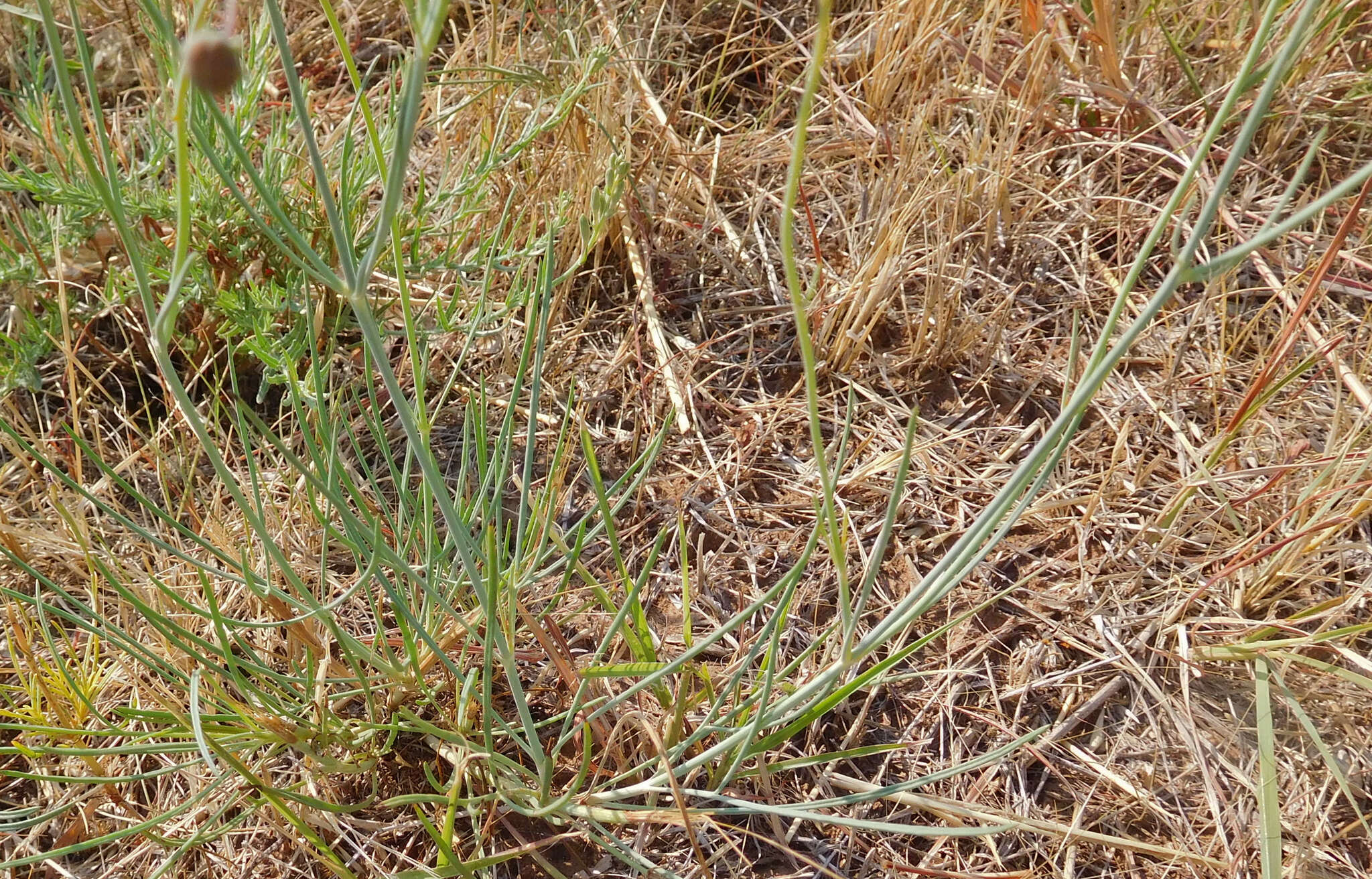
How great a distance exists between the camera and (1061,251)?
1.68 meters

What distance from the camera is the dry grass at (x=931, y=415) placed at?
3.88 feet

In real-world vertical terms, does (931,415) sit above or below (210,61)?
below

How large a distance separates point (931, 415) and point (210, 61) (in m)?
1.19

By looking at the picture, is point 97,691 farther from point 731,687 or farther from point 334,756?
point 731,687

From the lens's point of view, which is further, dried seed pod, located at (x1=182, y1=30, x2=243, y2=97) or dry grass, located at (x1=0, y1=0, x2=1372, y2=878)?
dry grass, located at (x1=0, y1=0, x2=1372, y2=878)

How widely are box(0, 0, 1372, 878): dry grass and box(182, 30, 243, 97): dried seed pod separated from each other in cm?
58

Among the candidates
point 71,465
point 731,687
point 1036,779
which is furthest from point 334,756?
point 1036,779

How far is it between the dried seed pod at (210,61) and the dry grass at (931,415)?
58cm

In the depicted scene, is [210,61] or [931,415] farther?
[931,415]

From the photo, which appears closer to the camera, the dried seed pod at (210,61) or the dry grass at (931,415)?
the dried seed pod at (210,61)

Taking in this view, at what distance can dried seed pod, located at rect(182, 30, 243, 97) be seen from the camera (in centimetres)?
58

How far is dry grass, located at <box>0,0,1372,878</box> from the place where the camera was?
118 centimetres

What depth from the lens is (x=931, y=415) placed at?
61.6 inches

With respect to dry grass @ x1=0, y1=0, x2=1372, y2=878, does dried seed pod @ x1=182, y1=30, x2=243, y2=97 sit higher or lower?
higher
